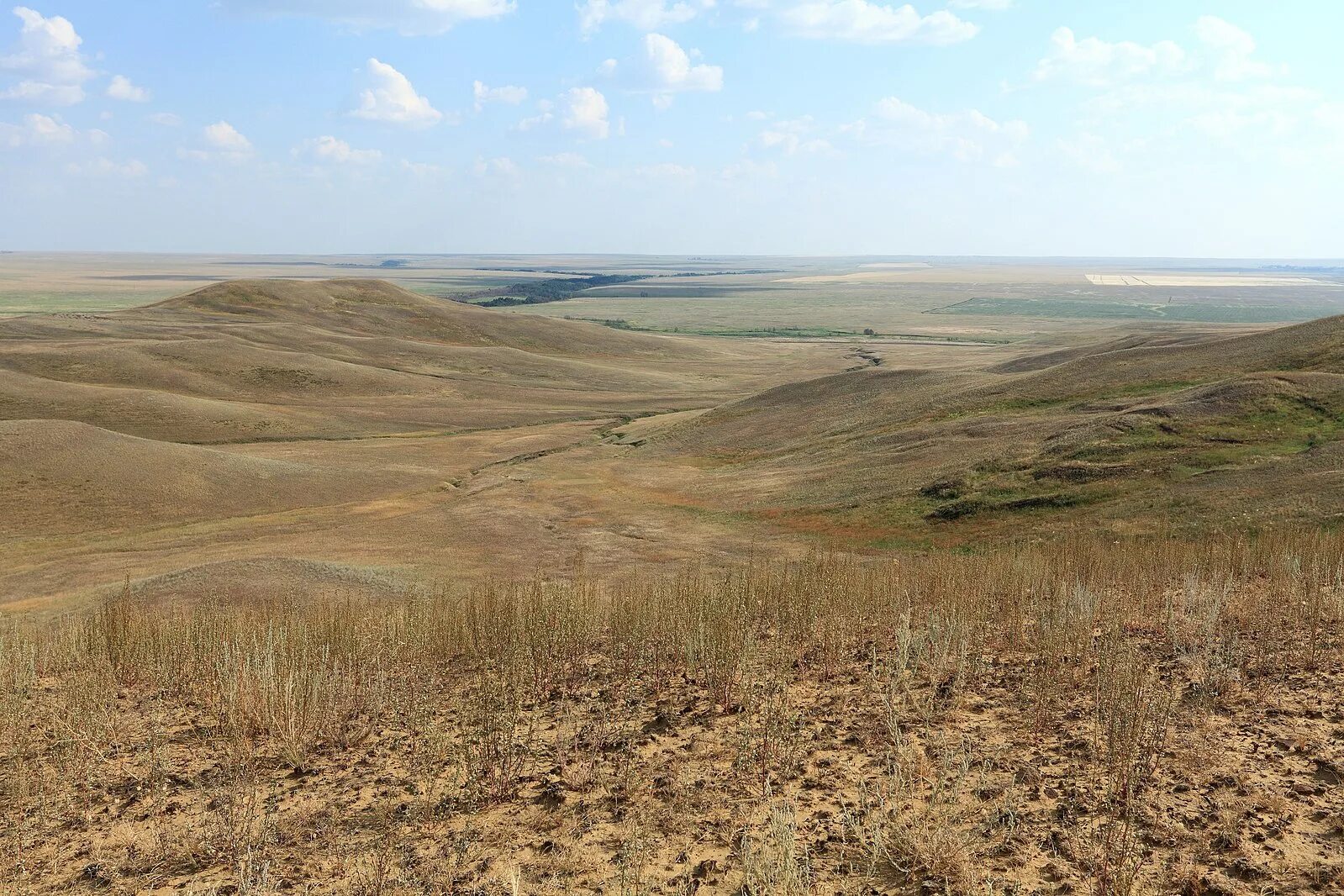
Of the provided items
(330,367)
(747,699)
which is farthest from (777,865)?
(330,367)

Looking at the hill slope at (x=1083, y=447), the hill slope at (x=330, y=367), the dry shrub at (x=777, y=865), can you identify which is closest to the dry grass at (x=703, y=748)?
the dry shrub at (x=777, y=865)

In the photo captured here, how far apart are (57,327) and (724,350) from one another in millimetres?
72116

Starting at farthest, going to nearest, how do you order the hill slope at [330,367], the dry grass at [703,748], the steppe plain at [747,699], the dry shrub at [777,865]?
the hill slope at [330,367]
the steppe plain at [747,699]
the dry grass at [703,748]
the dry shrub at [777,865]

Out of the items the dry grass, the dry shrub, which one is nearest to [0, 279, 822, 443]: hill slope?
the dry grass

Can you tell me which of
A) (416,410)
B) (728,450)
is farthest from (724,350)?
(728,450)

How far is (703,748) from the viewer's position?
770 cm

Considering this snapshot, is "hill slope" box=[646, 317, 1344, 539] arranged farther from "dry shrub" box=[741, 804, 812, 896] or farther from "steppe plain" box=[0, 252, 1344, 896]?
"dry shrub" box=[741, 804, 812, 896]

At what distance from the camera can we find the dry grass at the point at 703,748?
226 inches

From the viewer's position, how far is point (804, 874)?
538 centimetres

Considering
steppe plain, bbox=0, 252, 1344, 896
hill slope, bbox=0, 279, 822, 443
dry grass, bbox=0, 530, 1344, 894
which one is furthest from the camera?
hill slope, bbox=0, 279, 822, 443

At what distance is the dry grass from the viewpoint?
18.9 ft

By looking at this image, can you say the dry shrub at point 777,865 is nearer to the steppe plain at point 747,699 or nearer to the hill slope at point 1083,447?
the steppe plain at point 747,699

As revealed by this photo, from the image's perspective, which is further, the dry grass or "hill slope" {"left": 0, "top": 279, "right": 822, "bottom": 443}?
"hill slope" {"left": 0, "top": 279, "right": 822, "bottom": 443}

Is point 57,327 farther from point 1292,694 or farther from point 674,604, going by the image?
point 1292,694
